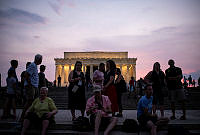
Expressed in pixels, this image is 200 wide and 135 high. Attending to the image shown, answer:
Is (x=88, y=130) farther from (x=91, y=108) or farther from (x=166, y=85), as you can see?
(x=166, y=85)

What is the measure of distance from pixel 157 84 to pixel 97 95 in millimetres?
2623

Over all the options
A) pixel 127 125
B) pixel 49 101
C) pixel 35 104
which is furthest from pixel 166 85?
pixel 35 104

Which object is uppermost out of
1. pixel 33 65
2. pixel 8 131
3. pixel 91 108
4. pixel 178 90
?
pixel 33 65

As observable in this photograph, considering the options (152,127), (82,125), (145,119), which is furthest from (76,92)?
(152,127)

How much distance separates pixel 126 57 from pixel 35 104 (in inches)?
1904

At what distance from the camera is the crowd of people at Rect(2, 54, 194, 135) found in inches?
165

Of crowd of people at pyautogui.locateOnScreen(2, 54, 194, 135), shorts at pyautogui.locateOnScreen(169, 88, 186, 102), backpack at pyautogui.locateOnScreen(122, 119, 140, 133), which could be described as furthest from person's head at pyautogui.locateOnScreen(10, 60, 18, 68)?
shorts at pyautogui.locateOnScreen(169, 88, 186, 102)

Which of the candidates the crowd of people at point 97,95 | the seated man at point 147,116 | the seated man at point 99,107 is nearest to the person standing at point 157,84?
the crowd of people at point 97,95

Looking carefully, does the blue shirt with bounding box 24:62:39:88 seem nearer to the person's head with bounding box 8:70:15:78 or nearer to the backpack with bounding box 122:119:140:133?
A: the person's head with bounding box 8:70:15:78

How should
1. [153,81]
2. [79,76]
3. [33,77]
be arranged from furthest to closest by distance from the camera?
[153,81] → [79,76] → [33,77]

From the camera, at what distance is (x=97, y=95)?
420cm

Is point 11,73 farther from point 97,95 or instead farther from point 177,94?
point 177,94

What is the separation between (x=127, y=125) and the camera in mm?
4391

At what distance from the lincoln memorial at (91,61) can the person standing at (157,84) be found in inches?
1692
